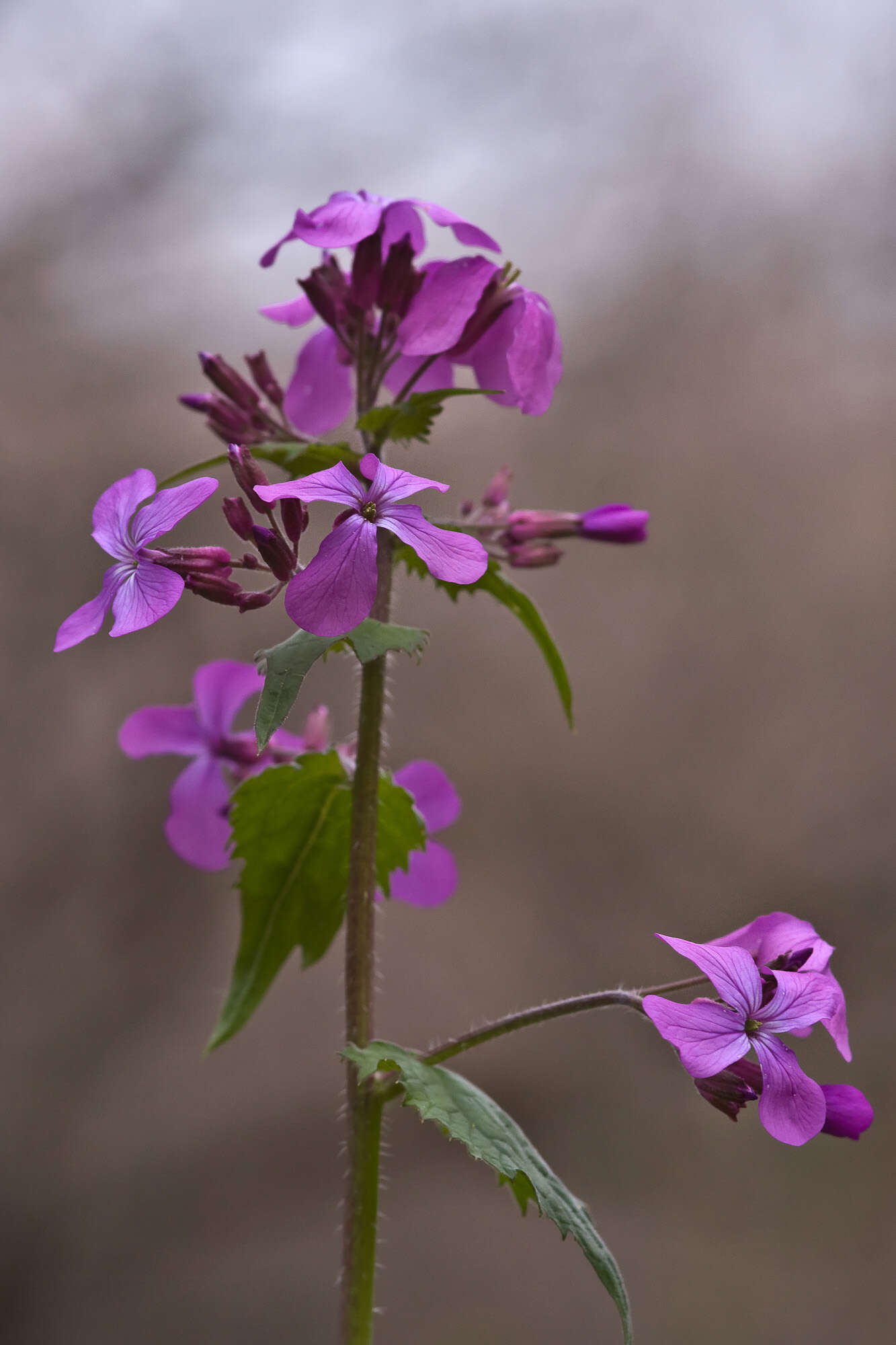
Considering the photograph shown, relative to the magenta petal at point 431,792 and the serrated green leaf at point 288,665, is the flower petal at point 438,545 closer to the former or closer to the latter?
the serrated green leaf at point 288,665

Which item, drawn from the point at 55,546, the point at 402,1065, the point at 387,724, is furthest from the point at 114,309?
the point at 402,1065

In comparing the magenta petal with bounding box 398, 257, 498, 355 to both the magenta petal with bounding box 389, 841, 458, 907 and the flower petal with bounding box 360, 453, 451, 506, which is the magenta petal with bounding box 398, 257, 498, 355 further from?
the magenta petal with bounding box 389, 841, 458, 907

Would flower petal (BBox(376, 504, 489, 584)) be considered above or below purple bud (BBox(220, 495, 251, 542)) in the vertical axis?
below

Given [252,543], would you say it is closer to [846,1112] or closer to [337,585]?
[337,585]

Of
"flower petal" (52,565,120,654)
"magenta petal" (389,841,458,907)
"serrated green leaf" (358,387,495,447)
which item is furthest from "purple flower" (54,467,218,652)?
"magenta petal" (389,841,458,907)

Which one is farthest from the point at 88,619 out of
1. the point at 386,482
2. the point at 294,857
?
the point at 294,857
